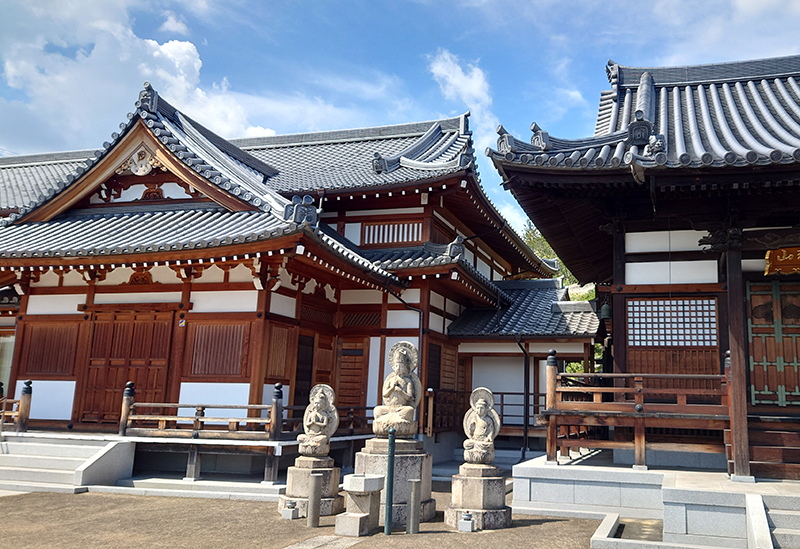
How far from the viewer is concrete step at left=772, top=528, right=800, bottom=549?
704 cm

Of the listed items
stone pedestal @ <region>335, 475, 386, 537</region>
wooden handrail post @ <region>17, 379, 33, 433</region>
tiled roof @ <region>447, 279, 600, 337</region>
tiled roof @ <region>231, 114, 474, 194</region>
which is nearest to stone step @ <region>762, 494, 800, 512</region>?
stone pedestal @ <region>335, 475, 386, 537</region>

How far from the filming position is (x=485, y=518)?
335 inches

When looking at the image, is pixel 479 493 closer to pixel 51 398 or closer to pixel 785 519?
pixel 785 519

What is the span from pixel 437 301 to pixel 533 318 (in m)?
3.26

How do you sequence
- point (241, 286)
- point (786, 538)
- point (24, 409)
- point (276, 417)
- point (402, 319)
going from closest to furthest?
point (786, 538)
point (276, 417)
point (24, 409)
point (241, 286)
point (402, 319)

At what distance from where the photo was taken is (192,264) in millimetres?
13594

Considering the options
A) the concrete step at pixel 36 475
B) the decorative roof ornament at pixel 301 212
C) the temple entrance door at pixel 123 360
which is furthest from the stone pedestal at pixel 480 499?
the temple entrance door at pixel 123 360

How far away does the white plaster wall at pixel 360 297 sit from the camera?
1722 centimetres

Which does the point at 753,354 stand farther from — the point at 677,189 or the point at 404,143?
the point at 404,143

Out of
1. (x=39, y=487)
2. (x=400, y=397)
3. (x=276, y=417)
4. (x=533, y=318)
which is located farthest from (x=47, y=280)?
(x=533, y=318)

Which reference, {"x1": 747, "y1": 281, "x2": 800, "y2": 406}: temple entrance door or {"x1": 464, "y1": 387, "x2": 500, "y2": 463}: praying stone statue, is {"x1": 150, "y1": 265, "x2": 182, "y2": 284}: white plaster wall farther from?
{"x1": 747, "y1": 281, "x2": 800, "y2": 406}: temple entrance door

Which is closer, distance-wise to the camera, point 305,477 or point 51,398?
point 305,477

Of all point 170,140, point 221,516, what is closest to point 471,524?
point 221,516

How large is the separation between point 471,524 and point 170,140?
11.2 metres
